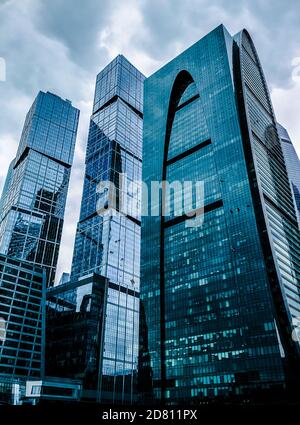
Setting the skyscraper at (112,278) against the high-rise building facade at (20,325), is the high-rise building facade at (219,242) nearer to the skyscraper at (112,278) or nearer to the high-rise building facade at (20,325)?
the skyscraper at (112,278)

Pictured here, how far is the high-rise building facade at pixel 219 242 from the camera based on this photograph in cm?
9319

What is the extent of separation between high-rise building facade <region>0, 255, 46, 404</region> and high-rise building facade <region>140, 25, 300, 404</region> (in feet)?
142

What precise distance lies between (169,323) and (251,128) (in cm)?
7009

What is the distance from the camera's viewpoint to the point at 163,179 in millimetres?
142750

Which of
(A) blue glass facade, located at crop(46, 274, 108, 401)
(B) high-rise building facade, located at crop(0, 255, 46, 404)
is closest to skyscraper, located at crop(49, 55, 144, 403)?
(A) blue glass facade, located at crop(46, 274, 108, 401)

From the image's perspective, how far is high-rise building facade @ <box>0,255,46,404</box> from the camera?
126 metres

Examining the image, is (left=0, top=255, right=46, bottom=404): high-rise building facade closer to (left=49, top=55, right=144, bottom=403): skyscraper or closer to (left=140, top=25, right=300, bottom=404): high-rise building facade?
(left=49, top=55, right=144, bottom=403): skyscraper

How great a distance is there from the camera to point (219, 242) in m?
111

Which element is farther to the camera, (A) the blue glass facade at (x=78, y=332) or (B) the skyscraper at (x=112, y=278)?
(B) the skyscraper at (x=112, y=278)

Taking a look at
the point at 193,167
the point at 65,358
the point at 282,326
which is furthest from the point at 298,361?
the point at 65,358

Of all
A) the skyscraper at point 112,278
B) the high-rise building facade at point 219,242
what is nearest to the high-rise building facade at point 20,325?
the skyscraper at point 112,278

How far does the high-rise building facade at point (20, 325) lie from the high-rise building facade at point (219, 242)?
43.4m

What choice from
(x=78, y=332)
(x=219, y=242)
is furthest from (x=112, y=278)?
(x=219, y=242)
